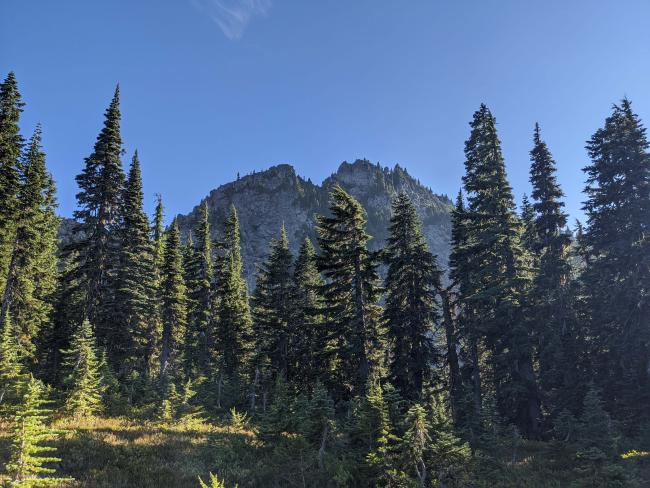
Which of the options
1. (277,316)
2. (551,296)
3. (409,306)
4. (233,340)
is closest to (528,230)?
(551,296)

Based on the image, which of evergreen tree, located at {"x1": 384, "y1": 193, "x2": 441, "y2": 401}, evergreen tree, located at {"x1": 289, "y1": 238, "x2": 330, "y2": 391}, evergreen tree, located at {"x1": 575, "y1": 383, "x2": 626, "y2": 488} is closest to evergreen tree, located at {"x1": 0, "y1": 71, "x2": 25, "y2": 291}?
evergreen tree, located at {"x1": 289, "y1": 238, "x2": 330, "y2": 391}

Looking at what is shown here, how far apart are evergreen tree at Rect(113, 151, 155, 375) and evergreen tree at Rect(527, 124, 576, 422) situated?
30.4 metres

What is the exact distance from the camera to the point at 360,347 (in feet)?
80.8

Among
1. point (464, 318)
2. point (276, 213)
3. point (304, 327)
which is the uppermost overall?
point (276, 213)

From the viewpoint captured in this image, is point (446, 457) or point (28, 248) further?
point (28, 248)

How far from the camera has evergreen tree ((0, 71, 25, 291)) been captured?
30.4m

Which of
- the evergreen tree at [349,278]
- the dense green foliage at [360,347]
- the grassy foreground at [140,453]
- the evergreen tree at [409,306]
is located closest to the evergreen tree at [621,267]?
the dense green foliage at [360,347]

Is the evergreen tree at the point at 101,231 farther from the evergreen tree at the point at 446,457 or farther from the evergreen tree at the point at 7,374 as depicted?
the evergreen tree at the point at 446,457

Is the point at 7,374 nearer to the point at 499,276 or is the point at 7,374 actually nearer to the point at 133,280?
the point at 133,280

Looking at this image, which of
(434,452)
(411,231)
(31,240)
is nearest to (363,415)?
(434,452)

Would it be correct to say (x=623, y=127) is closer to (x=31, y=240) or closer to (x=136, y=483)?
(x=136, y=483)

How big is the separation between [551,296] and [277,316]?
21.7 meters

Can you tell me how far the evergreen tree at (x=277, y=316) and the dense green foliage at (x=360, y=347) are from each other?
7.8 inches

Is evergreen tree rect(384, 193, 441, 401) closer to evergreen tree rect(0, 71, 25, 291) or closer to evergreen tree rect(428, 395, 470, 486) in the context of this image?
evergreen tree rect(428, 395, 470, 486)
